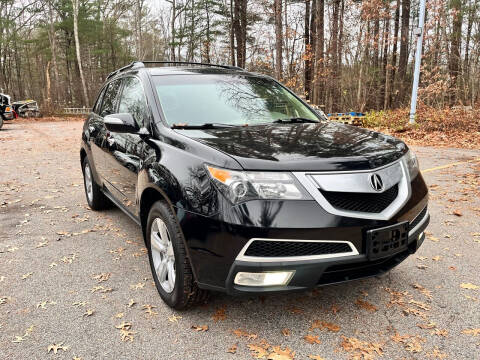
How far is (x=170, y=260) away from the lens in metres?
2.68

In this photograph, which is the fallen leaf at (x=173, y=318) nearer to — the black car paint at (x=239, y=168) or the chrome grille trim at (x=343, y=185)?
the black car paint at (x=239, y=168)

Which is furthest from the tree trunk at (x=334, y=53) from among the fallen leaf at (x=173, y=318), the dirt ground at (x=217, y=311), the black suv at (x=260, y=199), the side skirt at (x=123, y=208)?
the fallen leaf at (x=173, y=318)

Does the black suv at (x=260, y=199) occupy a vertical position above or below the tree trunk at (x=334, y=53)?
below

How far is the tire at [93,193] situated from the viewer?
4.96m

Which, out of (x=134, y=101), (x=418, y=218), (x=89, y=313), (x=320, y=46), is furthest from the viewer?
(x=320, y=46)

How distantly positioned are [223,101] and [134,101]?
0.87 metres

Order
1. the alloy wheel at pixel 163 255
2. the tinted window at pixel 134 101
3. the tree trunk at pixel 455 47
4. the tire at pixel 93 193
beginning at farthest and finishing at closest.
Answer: the tree trunk at pixel 455 47, the tire at pixel 93 193, the tinted window at pixel 134 101, the alloy wheel at pixel 163 255

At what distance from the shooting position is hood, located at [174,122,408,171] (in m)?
2.16

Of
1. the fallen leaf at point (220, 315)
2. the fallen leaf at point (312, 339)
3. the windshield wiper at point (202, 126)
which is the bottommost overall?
the fallen leaf at point (312, 339)

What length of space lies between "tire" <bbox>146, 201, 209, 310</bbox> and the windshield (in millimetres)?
780

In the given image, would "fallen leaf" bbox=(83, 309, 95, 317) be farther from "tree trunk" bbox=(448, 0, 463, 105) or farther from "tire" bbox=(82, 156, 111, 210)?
"tree trunk" bbox=(448, 0, 463, 105)

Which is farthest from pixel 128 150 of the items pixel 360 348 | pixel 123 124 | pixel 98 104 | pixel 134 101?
pixel 360 348

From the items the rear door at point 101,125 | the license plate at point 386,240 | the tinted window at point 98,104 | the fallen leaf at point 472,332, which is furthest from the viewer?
the tinted window at point 98,104

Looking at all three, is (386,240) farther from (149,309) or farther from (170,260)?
(149,309)
